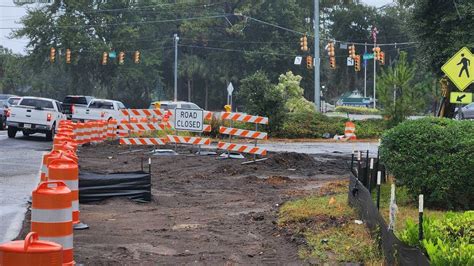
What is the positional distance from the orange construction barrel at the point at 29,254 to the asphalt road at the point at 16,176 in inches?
184

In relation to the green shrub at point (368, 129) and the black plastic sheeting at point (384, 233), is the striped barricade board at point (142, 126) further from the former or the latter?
the black plastic sheeting at point (384, 233)

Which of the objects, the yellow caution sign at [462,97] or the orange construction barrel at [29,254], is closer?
the orange construction barrel at [29,254]

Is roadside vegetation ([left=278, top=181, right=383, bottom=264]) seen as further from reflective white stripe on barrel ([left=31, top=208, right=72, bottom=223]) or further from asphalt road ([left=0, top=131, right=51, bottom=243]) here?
asphalt road ([left=0, top=131, right=51, bottom=243])

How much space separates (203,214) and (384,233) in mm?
4405

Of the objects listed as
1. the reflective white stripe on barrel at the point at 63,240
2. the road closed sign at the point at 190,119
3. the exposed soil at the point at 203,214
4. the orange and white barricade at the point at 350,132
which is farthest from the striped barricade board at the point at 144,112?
the reflective white stripe on barrel at the point at 63,240

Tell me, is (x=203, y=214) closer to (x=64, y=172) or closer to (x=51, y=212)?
(x=64, y=172)

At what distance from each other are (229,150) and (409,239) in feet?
46.4

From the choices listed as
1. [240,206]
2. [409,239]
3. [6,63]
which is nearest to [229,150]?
[240,206]

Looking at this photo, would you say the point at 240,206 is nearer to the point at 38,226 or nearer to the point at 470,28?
the point at 38,226

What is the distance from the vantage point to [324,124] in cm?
3478

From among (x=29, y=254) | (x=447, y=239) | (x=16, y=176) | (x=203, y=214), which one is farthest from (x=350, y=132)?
(x=29, y=254)

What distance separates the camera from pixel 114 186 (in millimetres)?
12281

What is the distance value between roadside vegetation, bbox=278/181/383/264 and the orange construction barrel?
4080mm

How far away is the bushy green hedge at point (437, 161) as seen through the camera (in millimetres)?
9474
